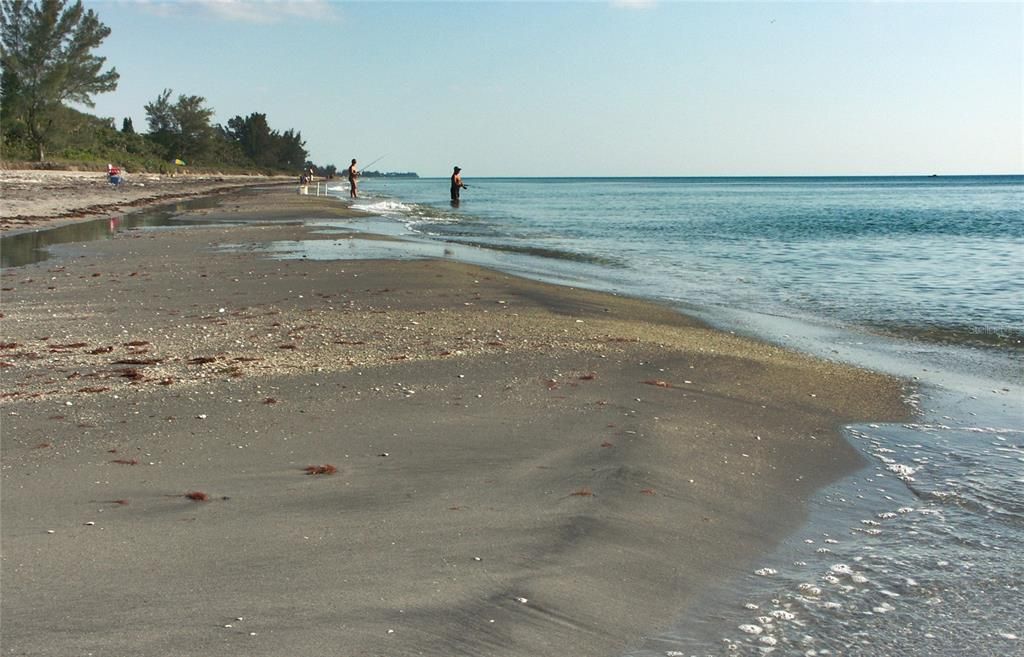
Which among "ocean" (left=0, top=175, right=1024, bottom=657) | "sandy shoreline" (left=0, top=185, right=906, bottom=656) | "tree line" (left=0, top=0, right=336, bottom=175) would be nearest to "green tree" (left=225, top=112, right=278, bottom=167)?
"tree line" (left=0, top=0, right=336, bottom=175)

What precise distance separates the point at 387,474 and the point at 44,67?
67115 millimetres

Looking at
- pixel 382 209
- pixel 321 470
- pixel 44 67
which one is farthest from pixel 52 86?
pixel 321 470

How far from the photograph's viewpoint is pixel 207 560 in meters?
3.90

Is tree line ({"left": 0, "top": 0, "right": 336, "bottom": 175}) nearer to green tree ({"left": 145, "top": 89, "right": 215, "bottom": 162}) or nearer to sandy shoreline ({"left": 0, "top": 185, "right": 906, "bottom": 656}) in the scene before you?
green tree ({"left": 145, "top": 89, "right": 215, "bottom": 162})

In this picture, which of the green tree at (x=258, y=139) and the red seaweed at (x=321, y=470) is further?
the green tree at (x=258, y=139)

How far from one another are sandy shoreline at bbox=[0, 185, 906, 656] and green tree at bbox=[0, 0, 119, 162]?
56.1m

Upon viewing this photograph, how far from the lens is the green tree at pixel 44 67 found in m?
59.3

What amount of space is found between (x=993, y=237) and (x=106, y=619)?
1360 inches

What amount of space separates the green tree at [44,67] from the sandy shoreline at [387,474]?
184ft

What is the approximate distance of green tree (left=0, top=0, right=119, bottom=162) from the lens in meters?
59.3

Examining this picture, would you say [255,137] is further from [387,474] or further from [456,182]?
[387,474]

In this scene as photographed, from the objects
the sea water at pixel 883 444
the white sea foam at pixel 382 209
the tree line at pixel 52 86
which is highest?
the tree line at pixel 52 86

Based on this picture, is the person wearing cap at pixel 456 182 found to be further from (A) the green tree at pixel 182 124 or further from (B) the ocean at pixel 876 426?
(A) the green tree at pixel 182 124

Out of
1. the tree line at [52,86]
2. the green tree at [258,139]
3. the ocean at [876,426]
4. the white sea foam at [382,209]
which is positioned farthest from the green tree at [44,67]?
the green tree at [258,139]
